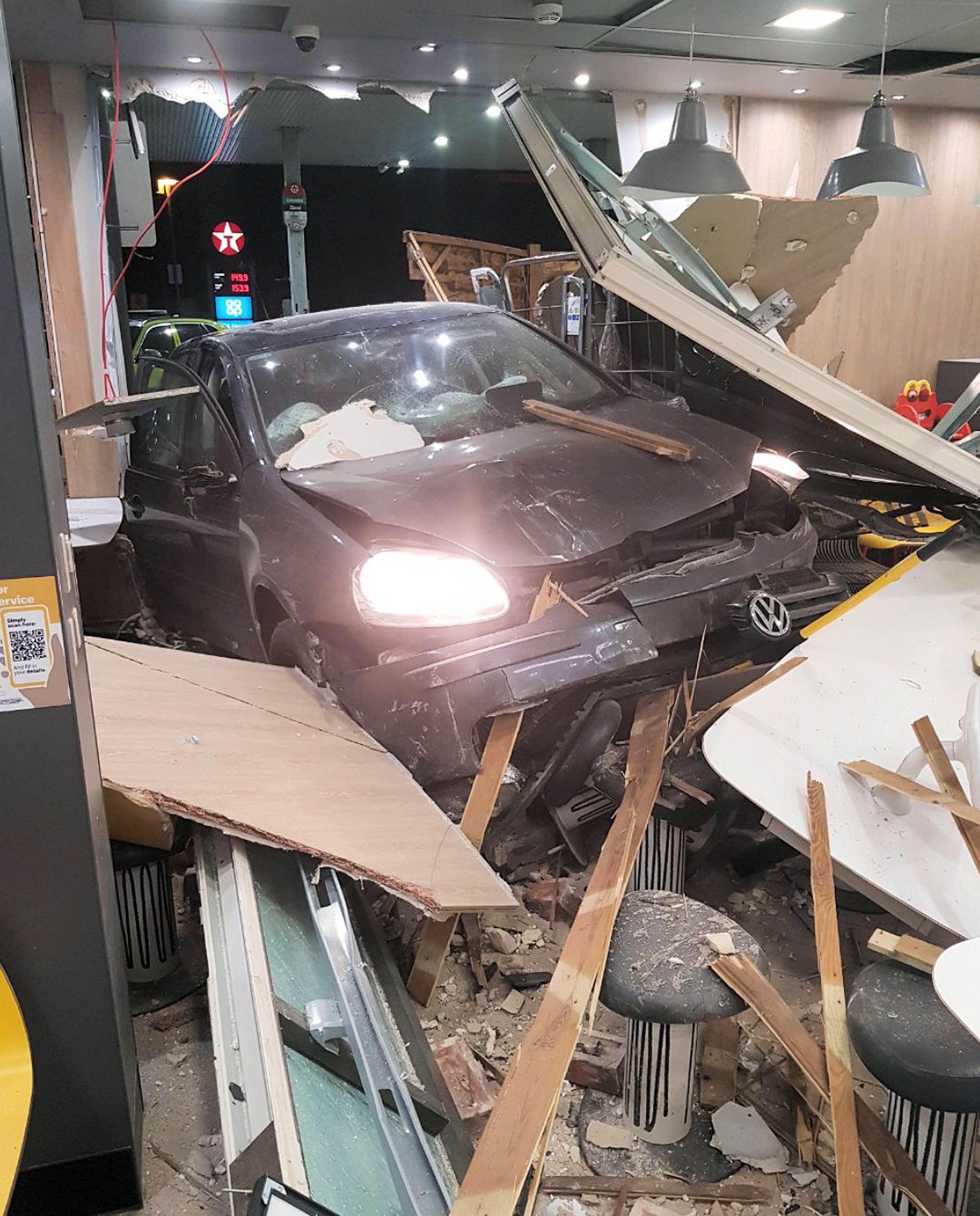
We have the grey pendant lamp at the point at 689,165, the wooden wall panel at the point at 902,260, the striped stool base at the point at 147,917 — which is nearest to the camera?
the striped stool base at the point at 147,917

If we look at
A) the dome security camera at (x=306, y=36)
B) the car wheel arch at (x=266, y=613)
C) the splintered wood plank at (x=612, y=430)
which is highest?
the dome security camera at (x=306, y=36)

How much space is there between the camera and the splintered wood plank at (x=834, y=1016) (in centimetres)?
157

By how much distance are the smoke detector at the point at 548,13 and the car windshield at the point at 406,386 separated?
2384 millimetres

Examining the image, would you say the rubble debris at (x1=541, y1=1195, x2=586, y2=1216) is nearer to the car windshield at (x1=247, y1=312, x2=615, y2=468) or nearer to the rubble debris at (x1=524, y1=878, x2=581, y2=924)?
the rubble debris at (x1=524, y1=878, x2=581, y2=924)

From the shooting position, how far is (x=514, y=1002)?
88.4 inches

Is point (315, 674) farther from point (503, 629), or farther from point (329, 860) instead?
point (329, 860)

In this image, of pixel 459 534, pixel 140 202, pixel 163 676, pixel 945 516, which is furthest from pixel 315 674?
pixel 140 202

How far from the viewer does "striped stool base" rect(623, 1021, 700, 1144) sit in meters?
1.82

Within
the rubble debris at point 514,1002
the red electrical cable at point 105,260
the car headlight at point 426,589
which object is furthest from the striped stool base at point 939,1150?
the red electrical cable at point 105,260

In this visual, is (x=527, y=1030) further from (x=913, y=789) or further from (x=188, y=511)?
(x=188, y=511)

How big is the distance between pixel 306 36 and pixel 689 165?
211 cm

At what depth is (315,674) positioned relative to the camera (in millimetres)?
2566

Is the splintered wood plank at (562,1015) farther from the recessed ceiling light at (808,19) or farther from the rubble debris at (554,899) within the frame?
the recessed ceiling light at (808,19)

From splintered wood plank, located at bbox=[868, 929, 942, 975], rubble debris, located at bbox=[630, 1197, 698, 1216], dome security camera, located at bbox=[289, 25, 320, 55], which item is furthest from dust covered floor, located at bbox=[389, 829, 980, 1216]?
dome security camera, located at bbox=[289, 25, 320, 55]
